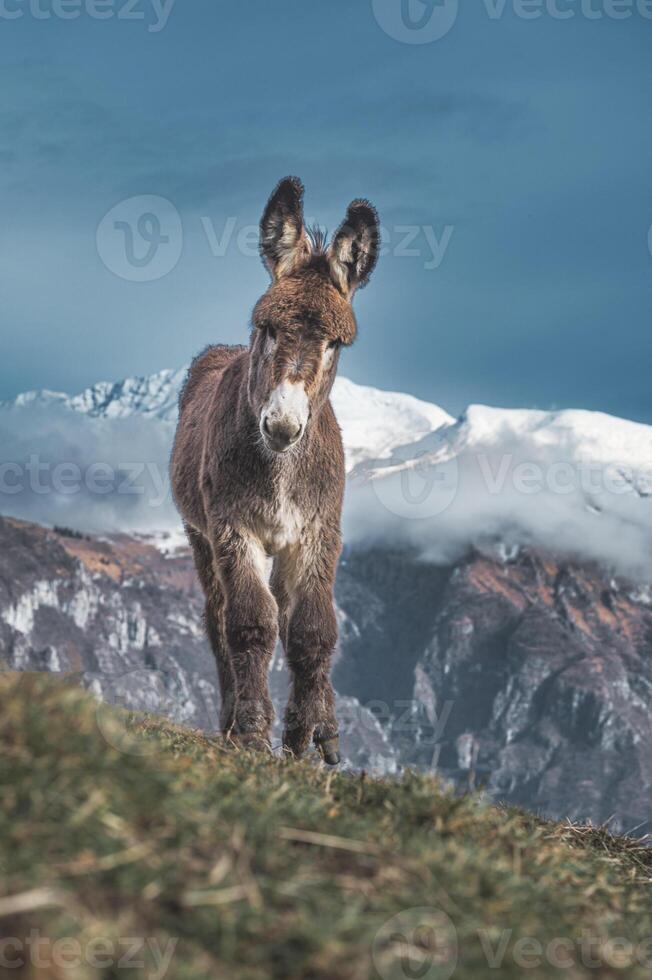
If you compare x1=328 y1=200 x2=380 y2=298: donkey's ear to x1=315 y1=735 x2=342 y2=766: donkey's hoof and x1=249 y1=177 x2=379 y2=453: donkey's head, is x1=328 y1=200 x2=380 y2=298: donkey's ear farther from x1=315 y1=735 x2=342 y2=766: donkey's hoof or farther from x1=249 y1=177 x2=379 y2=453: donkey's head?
x1=315 y1=735 x2=342 y2=766: donkey's hoof

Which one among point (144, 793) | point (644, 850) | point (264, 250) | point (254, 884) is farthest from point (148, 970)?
point (264, 250)

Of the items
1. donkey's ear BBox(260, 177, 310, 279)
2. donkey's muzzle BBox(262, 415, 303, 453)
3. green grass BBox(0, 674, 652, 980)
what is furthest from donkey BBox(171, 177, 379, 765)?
green grass BBox(0, 674, 652, 980)

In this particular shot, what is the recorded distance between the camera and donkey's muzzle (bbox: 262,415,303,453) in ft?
27.4

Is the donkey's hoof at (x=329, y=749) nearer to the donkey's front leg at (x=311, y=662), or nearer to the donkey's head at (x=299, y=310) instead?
the donkey's front leg at (x=311, y=662)

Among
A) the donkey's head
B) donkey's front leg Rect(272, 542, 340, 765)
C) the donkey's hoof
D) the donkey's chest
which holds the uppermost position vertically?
the donkey's head

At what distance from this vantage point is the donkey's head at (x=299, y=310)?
28.0ft

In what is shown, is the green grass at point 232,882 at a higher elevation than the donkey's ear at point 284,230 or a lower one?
lower

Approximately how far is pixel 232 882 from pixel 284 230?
6.93m

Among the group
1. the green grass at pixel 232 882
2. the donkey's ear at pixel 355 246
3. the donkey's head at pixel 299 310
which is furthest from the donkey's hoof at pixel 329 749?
the green grass at pixel 232 882

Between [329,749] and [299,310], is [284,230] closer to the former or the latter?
[299,310]

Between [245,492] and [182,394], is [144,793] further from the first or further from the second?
[182,394]

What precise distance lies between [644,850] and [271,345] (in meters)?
4.80

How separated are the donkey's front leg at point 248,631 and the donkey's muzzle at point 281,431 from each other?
1451 millimetres

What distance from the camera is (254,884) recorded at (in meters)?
3.53
